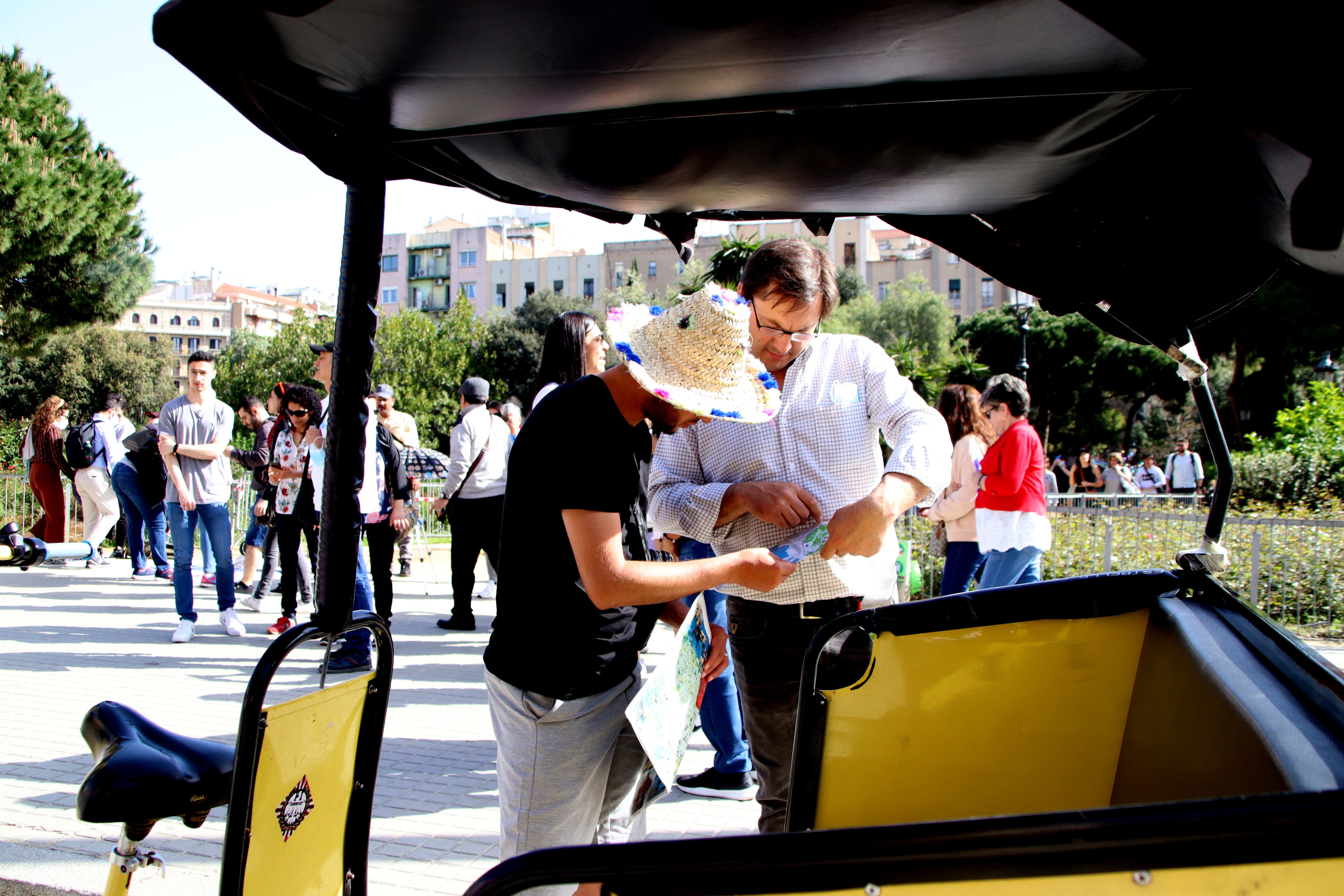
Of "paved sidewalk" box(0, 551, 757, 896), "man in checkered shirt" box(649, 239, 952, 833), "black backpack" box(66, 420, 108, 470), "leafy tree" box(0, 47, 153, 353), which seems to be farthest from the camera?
"leafy tree" box(0, 47, 153, 353)

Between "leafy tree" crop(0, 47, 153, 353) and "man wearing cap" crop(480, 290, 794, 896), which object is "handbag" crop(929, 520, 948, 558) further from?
"leafy tree" crop(0, 47, 153, 353)

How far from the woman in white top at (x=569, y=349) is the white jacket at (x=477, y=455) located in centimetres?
241

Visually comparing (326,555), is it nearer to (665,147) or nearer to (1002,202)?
(665,147)

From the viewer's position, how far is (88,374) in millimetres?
42469

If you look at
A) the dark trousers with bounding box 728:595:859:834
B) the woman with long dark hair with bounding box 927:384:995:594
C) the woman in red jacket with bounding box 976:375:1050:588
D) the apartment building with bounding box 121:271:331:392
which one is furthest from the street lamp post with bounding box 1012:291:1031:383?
the apartment building with bounding box 121:271:331:392

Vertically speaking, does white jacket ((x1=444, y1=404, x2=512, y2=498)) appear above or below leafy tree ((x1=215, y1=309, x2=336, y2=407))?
below

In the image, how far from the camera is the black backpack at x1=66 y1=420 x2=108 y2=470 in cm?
1022

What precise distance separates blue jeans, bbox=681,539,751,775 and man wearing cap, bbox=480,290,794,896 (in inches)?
72.2

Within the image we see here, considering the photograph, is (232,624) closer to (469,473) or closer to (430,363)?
(469,473)

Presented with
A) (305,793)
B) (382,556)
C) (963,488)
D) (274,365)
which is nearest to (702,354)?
(305,793)

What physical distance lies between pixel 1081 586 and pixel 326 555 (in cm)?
173

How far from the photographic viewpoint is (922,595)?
9.66m

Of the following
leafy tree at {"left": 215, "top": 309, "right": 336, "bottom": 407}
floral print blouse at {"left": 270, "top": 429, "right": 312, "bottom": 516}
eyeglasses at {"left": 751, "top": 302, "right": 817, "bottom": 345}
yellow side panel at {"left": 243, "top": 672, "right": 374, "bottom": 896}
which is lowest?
yellow side panel at {"left": 243, "top": 672, "right": 374, "bottom": 896}

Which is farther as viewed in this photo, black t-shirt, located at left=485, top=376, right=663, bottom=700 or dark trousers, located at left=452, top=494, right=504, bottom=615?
dark trousers, located at left=452, top=494, right=504, bottom=615
